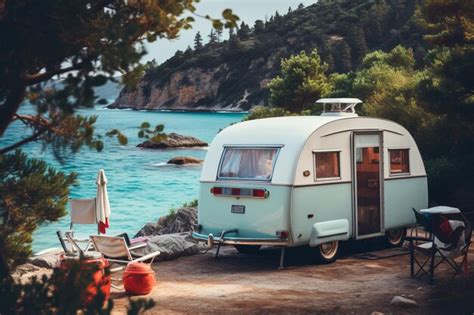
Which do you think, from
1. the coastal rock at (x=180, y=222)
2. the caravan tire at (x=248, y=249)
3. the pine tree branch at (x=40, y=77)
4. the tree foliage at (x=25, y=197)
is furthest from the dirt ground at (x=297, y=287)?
the coastal rock at (x=180, y=222)

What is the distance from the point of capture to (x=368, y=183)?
46.8 feet

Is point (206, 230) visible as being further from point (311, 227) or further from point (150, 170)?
point (150, 170)

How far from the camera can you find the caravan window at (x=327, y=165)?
1330cm

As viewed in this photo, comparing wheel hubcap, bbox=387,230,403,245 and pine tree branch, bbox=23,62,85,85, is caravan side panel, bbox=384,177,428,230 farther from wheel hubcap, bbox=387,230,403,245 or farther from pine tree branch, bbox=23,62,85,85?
pine tree branch, bbox=23,62,85,85

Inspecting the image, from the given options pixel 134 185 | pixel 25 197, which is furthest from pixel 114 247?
pixel 134 185

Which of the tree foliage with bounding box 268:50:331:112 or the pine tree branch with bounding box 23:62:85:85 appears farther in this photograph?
the tree foliage with bounding box 268:50:331:112

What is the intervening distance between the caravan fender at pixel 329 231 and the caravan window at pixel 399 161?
5.80 ft

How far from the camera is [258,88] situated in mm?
148375

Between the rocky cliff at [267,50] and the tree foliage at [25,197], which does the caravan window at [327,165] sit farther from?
the rocky cliff at [267,50]

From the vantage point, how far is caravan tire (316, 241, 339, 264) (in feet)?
44.0

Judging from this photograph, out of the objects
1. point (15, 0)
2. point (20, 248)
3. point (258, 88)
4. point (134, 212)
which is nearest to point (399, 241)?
point (20, 248)

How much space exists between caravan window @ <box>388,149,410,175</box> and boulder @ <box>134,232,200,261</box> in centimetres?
380

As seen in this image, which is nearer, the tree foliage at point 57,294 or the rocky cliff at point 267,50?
the tree foliage at point 57,294

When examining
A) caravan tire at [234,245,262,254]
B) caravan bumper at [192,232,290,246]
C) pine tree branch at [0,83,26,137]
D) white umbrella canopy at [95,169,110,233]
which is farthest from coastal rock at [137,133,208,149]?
pine tree branch at [0,83,26,137]
